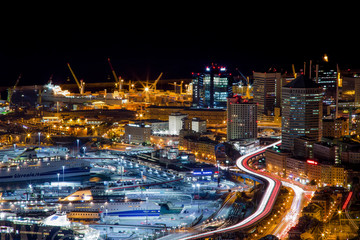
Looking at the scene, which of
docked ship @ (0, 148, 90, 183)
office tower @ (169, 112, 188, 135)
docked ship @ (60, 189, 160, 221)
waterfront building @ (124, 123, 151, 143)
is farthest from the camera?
office tower @ (169, 112, 188, 135)

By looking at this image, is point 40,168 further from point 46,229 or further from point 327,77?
point 327,77

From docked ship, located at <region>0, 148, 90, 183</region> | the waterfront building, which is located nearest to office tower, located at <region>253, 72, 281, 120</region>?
the waterfront building

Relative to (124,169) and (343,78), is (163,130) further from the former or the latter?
(343,78)

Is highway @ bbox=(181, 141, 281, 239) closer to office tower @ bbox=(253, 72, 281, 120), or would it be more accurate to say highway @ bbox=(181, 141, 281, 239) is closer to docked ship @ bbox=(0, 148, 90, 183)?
docked ship @ bbox=(0, 148, 90, 183)

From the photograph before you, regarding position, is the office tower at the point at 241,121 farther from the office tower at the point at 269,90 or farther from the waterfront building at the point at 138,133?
the office tower at the point at 269,90

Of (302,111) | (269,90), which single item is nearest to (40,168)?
(302,111)

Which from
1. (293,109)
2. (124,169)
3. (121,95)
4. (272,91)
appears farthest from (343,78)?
(124,169)
